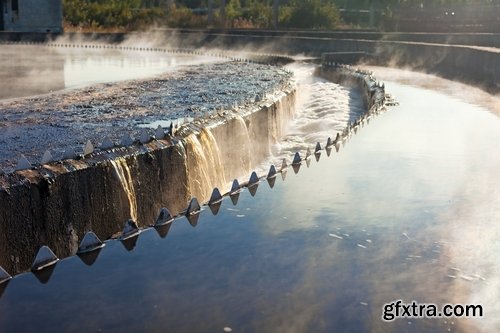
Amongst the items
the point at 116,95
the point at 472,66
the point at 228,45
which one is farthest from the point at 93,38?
the point at 116,95

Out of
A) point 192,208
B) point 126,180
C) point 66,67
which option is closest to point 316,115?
point 66,67

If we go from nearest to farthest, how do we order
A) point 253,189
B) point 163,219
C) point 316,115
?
1. point 163,219
2. point 253,189
3. point 316,115

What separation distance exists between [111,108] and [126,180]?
6.43 metres

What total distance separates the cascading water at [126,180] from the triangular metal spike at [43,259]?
2.98 meters

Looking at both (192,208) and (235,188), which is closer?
(192,208)

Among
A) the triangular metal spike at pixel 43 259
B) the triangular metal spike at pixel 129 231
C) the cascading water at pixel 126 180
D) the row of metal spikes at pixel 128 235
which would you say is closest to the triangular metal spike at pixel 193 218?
the row of metal spikes at pixel 128 235

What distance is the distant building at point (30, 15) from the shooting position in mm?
42781

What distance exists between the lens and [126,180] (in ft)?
27.7

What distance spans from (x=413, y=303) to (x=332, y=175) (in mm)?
3925

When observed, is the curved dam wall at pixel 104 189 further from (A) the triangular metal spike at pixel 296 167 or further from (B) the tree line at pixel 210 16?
(B) the tree line at pixel 210 16

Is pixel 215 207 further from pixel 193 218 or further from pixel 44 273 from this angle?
pixel 44 273

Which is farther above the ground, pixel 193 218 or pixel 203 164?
pixel 193 218

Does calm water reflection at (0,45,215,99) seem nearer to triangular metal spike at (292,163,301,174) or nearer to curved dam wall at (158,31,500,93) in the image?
curved dam wall at (158,31,500,93)

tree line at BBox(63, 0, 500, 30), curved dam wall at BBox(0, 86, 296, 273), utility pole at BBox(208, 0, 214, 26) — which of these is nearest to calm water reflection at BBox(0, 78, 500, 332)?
curved dam wall at BBox(0, 86, 296, 273)
